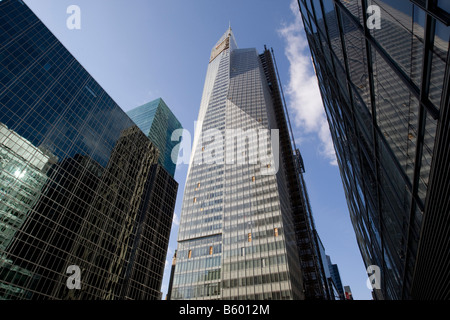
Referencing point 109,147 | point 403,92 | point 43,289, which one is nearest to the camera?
point 403,92

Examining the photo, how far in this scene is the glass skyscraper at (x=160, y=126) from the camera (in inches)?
5251

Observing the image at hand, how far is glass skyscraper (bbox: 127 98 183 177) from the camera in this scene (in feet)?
438

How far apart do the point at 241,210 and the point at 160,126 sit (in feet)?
263

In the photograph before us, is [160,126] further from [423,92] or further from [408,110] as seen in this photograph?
[423,92]

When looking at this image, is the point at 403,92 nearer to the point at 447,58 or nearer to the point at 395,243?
the point at 447,58

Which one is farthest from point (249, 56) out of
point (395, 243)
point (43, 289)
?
point (395, 243)

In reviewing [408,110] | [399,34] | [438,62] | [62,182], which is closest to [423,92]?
[438,62]

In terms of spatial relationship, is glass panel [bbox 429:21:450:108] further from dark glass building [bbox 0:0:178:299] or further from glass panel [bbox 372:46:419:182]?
dark glass building [bbox 0:0:178:299]

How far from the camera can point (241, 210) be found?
78688 millimetres

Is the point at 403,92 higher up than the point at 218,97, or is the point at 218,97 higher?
the point at 218,97

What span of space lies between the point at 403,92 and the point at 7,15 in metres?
78.5

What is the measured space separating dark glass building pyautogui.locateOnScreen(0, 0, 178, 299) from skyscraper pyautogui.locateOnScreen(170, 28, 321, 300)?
1717 centimetres
